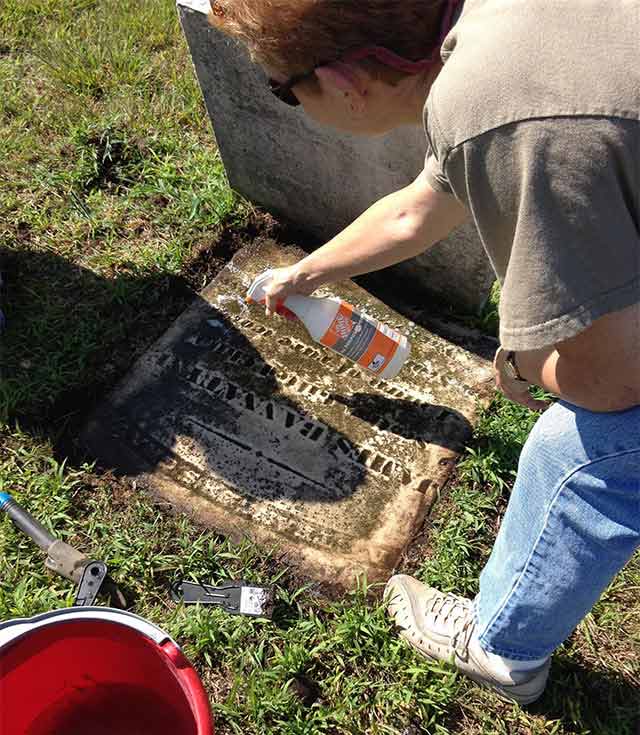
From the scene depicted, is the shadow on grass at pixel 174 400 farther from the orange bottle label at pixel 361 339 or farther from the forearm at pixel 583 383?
the forearm at pixel 583 383

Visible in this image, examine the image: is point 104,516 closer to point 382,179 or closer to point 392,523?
point 392,523

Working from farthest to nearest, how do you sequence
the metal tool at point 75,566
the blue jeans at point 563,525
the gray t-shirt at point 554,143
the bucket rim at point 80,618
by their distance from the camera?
the metal tool at point 75,566, the bucket rim at point 80,618, the blue jeans at point 563,525, the gray t-shirt at point 554,143

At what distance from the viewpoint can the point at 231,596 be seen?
2262mm

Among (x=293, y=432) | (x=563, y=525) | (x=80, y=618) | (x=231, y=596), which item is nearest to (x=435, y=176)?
(x=563, y=525)

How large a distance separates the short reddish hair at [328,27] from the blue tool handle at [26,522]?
5.10 ft

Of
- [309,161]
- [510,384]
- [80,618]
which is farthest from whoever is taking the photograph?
[309,161]

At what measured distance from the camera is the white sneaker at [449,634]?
199cm

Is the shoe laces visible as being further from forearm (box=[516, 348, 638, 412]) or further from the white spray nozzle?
the white spray nozzle

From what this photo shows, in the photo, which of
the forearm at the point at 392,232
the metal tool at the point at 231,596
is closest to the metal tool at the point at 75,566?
the metal tool at the point at 231,596

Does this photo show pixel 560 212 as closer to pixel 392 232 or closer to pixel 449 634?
pixel 392 232

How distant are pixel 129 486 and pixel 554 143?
183 centimetres

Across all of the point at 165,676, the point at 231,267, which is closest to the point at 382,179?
the point at 231,267

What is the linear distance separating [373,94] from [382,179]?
3.99 feet

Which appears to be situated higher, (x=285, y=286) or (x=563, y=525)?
(x=285, y=286)
